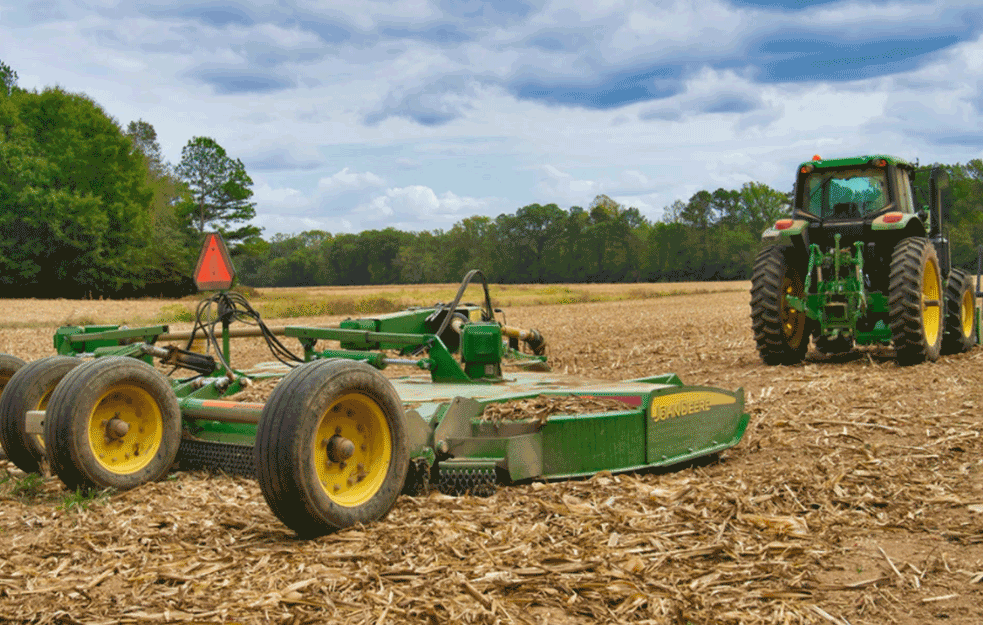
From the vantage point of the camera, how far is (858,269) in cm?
1029

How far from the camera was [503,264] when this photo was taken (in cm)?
7412

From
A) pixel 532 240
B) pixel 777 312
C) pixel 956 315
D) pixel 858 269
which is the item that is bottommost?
pixel 956 315

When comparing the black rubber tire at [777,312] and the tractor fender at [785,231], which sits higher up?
the tractor fender at [785,231]

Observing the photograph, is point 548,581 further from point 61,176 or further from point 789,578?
point 61,176

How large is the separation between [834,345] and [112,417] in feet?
31.4

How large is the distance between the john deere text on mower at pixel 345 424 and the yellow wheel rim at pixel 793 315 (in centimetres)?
499

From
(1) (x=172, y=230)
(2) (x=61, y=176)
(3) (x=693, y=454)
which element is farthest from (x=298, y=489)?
(1) (x=172, y=230)

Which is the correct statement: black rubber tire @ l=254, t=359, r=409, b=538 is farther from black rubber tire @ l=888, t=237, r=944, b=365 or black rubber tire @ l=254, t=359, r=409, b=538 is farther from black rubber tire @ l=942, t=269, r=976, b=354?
black rubber tire @ l=942, t=269, r=976, b=354

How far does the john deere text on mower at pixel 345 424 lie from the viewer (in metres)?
3.93

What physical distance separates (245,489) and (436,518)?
1.33 meters

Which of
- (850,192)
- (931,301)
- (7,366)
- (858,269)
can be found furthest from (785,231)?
(7,366)

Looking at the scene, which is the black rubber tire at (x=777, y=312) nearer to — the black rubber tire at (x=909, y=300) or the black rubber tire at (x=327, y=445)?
the black rubber tire at (x=909, y=300)

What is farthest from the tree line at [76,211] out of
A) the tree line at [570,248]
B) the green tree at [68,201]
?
the tree line at [570,248]

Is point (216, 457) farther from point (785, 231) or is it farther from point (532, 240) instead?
point (532, 240)
